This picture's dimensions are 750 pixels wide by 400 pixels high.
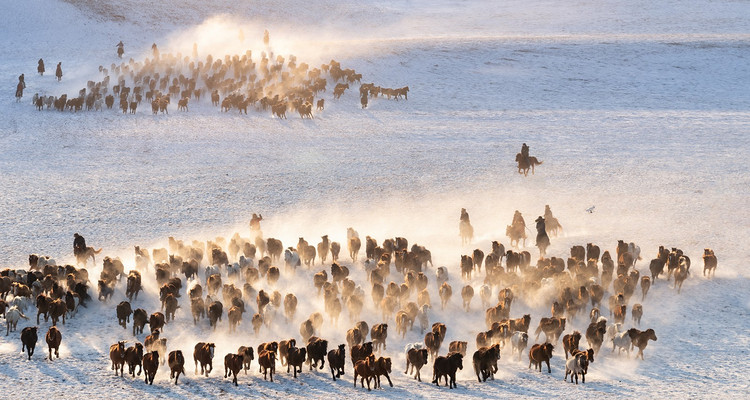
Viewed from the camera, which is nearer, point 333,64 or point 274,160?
point 274,160

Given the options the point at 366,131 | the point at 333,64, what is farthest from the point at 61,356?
the point at 333,64

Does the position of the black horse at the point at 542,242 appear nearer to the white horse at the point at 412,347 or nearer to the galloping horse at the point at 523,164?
the white horse at the point at 412,347

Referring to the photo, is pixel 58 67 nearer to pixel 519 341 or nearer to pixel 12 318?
pixel 12 318

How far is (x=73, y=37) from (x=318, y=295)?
2003 inches

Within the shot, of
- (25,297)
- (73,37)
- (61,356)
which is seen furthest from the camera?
(73,37)

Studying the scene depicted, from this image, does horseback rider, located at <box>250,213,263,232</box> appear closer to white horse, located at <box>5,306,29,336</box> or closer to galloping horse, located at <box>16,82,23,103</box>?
white horse, located at <box>5,306,29,336</box>

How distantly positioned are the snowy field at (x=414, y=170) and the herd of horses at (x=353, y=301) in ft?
1.14

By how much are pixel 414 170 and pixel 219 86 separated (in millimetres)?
19188

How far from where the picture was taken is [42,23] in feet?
226

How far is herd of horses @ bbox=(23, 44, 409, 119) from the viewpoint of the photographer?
48.8 m

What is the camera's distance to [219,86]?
52.4 metres

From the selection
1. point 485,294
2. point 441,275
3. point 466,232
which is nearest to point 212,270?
point 441,275

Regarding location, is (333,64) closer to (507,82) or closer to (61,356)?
(507,82)

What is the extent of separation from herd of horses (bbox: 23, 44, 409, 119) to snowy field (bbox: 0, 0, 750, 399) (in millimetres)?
1075
